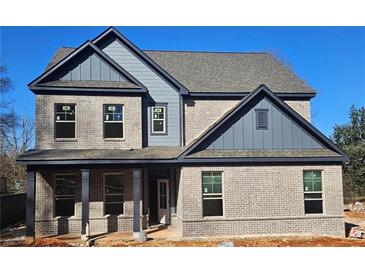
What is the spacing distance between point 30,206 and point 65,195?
185 centimetres

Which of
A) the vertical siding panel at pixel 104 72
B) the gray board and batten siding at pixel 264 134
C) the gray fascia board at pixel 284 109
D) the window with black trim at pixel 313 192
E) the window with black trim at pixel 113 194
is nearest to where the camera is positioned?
the gray fascia board at pixel 284 109

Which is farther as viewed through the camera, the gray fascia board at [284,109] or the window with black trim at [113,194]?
the window with black trim at [113,194]

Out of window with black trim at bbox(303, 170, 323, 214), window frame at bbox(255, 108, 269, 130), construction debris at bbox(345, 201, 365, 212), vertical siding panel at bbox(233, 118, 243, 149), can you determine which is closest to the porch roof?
vertical siding panel at bbox(233, 118, 243, 149)

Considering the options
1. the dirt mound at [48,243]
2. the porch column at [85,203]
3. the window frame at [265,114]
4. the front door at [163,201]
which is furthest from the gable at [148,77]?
the dirt mound at [48,243]

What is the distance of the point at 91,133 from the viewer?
16.3 metres

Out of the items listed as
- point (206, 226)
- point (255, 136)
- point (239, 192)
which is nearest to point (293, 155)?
point (255, 136)

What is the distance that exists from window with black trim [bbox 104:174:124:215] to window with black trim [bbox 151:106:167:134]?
117 inches

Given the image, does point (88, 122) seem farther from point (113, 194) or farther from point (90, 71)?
point (113, 194)

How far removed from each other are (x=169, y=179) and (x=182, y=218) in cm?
346

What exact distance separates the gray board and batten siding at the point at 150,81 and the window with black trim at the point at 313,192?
A: 6285 millimetres

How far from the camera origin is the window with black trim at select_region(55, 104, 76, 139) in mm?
16172

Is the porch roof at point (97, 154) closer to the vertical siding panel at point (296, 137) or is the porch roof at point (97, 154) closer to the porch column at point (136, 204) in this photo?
the porch column at point (136, 204)

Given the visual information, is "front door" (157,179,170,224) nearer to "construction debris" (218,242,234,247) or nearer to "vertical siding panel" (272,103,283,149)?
"construction debris" (218,242,234,247)

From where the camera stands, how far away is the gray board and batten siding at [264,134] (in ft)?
49.8
